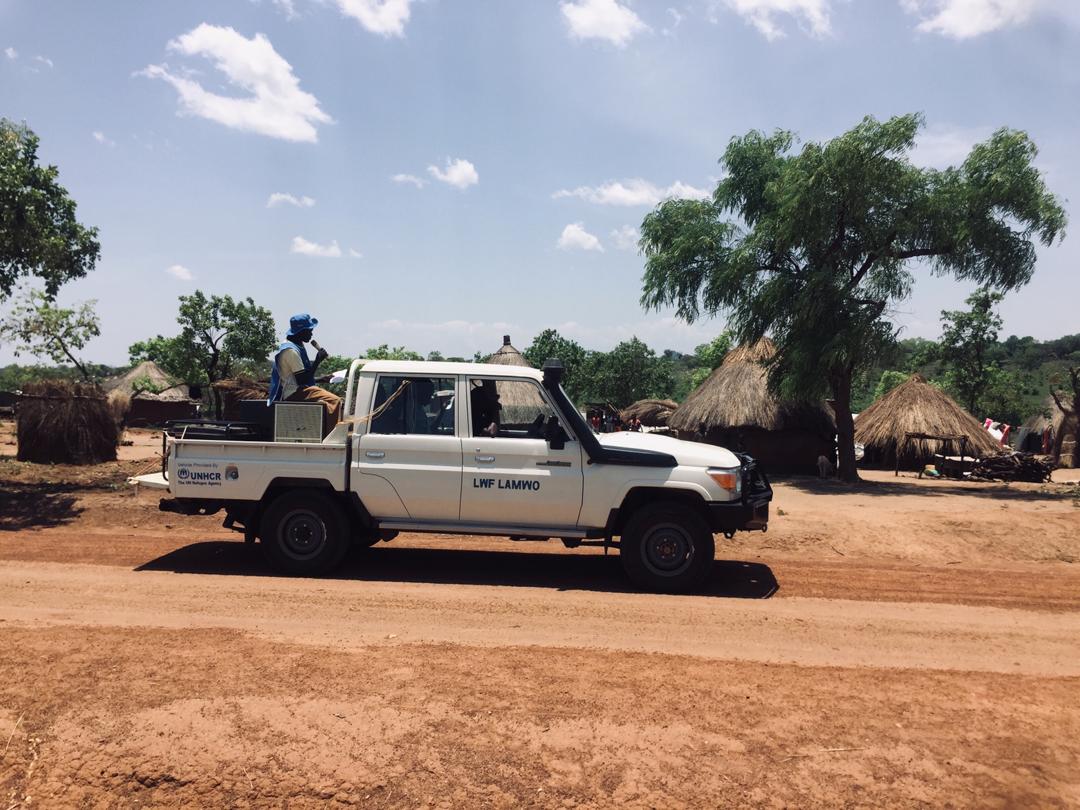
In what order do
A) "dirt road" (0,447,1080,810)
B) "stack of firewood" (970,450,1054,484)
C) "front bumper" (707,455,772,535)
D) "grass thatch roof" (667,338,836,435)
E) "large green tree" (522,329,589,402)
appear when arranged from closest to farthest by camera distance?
"dirt road" (0,447,1080,810) → "front bumper" (707,455,772,535) → "stack of firewood" (970,450,1054,484) → "grass thatch roof" (667,338,836,435) → "large green tree" (522,329,589,402)

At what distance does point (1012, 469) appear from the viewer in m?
22.4

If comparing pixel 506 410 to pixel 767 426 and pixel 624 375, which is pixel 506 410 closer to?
pixel 767 426

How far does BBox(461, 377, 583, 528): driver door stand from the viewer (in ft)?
24.0

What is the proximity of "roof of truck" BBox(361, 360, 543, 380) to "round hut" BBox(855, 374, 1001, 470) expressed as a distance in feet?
72.9

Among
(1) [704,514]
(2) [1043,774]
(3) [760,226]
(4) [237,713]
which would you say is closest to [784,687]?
(2) [1043,774]

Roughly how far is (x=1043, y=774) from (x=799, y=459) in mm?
20854

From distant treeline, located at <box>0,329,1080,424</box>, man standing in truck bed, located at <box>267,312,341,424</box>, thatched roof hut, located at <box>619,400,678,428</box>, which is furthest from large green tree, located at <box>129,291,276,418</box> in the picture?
man standing in truck bed, located at <box>267,312,341,424</box>

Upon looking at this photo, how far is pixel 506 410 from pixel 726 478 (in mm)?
2320

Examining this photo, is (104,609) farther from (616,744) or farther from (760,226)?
(760,226)

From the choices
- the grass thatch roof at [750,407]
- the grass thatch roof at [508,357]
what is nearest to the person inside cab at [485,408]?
the grass thatch roof at [508,357]

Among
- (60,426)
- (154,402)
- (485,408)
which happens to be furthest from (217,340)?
(485,408)

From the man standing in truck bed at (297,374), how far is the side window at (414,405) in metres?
0.55

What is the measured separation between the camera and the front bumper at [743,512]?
723 cm

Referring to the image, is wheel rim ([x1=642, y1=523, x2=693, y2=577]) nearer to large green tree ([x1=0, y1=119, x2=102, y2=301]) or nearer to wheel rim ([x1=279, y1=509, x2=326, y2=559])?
wheel rim ([x1=279, y1=509, x2=326, y2=559])
